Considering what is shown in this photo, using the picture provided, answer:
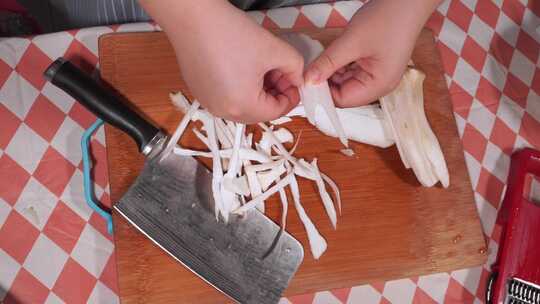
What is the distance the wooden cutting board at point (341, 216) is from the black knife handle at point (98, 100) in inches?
2.4

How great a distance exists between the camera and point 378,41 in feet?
2.75

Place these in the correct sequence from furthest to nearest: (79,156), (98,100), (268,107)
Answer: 1. (79,156)
2. (98,100)
3. (268,107)

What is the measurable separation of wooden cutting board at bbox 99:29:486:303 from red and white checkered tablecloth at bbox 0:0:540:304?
3.4 inches

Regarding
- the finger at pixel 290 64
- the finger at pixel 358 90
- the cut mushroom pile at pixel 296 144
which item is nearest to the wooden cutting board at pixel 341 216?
the cut mushroom pile at pixel 296 144

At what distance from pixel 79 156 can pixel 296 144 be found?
1.56 ft

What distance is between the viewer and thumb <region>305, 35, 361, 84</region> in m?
0.84

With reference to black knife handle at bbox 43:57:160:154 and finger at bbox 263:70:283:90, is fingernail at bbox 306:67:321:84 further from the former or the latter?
black knife handle at bbox 43:57:160:154

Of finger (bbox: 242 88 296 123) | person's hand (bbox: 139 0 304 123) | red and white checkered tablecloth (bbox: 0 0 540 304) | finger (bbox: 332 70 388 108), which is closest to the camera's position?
person's hand (bbox: 139 0 304 123)

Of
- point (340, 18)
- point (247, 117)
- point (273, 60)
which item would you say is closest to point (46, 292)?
point (247, 117)

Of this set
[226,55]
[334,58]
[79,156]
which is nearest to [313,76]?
[334,58]

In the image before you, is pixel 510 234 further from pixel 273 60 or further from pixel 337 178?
pixel 273 60

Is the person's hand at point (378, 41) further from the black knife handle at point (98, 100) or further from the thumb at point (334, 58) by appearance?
the black knife handle at point (98, 100)

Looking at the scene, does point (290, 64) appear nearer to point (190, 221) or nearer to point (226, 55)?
point (226, 55)

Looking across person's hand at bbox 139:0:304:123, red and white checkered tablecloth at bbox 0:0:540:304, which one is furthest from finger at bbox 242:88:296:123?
red and white checkered tablecloth at bbox 0:0:540:304
